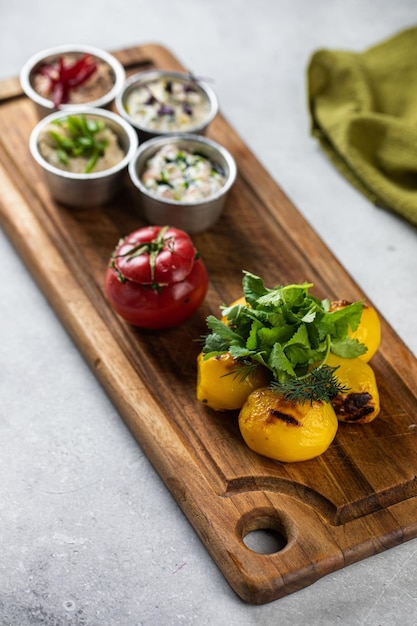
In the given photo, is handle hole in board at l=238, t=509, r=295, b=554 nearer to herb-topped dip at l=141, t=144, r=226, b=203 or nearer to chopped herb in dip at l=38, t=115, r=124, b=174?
herb-topped dip at l=141, t=144, r=226, b=203

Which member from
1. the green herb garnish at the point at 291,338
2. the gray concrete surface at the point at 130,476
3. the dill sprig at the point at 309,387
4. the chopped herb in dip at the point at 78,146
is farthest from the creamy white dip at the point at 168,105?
the dill sprig at the point at 309,387

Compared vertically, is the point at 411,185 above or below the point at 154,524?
above

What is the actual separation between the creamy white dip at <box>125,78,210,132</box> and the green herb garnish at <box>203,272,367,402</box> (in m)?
1.10

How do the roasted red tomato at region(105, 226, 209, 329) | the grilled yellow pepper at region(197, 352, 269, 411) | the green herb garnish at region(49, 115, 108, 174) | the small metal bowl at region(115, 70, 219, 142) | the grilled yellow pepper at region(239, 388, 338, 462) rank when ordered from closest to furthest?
the grilled yellow pepper at region(239, 388, 338, 462) < the grilled yellow pepper at region(197, 352, 269, 411) < the roasted red tomato at region(105, 226, 209, 329) < the green herb garnish at region(49, 115, 108, 174) < the small metal bowl at region(115, 70, 219, 142)

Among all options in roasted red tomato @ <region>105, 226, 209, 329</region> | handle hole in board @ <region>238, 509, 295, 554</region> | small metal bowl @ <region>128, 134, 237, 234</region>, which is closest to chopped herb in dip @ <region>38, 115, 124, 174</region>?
small metal bowl @ <region>128, 134, 237, 234</region>

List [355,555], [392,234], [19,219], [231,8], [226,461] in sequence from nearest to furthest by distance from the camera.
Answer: [355,555]
[226,461]
[19,219]
[392,234]
[231,8]

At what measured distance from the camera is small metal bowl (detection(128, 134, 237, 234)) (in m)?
3.41

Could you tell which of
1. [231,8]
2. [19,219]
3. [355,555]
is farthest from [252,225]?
[231,8]

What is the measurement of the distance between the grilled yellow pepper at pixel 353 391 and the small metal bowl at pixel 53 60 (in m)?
1.59

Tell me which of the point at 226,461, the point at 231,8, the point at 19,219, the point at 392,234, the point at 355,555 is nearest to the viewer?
the point at 355,555

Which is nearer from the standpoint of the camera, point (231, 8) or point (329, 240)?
point (329, 240)

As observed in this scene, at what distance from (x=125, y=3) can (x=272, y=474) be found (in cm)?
297

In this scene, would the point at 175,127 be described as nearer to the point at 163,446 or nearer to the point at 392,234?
the point at 392,234

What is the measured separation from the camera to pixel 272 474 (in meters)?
2.78
